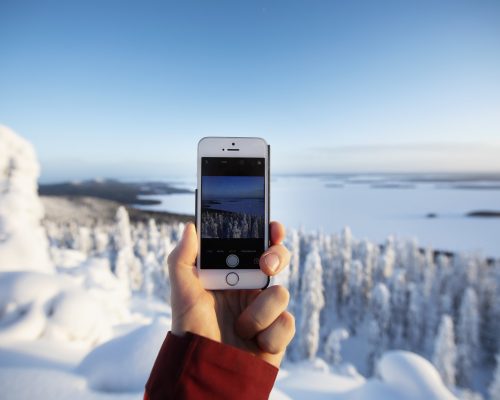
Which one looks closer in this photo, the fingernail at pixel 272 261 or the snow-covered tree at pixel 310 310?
the fingernail at pixel 272 261

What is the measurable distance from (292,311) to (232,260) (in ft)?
211

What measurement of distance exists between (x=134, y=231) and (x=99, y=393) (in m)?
105

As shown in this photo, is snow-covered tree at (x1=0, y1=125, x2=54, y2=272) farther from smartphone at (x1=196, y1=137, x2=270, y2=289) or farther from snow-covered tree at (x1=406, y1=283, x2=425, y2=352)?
snow-covered tree at (x1=406, y1=283, x2=425, y2=352)

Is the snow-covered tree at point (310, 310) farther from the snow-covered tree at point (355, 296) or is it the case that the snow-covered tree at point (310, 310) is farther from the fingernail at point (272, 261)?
the fingernail at point (272, 261)

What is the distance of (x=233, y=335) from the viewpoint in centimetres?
288

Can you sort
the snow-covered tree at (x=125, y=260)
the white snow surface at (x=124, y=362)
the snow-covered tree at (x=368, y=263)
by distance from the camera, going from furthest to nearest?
the snow-covered tree at (x=368, y=263), the snow-covered tree at (x=125, y=260), the white snow surface at (x=124, y=362)

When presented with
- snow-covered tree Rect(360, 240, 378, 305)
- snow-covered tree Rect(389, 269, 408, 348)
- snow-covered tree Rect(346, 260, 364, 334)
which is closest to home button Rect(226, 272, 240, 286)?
snow-covered tree Rect(389, 269, 408, 348)

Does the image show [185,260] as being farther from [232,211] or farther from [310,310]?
→ [310,310]

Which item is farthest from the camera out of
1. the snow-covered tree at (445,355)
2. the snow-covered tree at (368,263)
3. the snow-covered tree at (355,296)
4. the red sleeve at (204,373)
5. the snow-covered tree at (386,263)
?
the snow-covered tree at (386,263)

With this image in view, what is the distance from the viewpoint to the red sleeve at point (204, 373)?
2.06 metres

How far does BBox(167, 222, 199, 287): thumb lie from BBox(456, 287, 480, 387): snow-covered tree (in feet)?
213

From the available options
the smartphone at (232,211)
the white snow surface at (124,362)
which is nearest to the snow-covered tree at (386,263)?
the white snow surface at (124,362)

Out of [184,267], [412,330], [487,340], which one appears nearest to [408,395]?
[184,267]

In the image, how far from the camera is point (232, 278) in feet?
9.99
